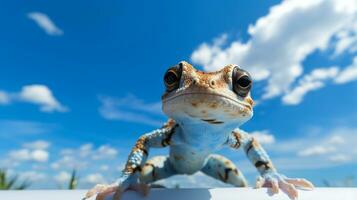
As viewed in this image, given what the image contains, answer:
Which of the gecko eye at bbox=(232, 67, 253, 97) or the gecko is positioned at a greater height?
the gecko eye at bbox=(232, 67, 253, 97)

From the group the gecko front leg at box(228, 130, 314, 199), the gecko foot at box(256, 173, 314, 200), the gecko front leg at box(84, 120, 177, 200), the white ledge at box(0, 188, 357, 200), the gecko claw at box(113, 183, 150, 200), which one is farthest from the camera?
the gecko front leg at box(228, 130, 314, 199)

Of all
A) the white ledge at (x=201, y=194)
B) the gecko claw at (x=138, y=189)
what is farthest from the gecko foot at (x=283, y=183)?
the gecko claw at (x=138, y=189)

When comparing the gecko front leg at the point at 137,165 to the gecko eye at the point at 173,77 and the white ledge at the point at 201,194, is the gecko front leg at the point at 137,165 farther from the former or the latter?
the gecko eye at the point at 173,77

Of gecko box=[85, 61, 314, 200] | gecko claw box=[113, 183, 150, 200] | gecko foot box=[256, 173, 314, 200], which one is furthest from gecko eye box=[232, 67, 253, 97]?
gecko claw box=[113, 183, 150, 200]

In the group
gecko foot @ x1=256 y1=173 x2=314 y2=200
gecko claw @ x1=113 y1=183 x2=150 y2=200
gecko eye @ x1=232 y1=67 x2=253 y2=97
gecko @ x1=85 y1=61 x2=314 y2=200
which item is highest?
gecko eye @ x1=232 y1=67 x2=253 y2=97

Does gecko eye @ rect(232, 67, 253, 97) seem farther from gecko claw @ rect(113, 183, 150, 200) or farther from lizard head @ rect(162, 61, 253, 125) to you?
gecko claw @ rect(113, 183, 150, 200)

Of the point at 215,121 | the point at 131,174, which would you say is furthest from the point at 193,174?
the point at 215,121

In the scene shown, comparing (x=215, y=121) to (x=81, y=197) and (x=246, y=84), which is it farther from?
(x=81, y=197)

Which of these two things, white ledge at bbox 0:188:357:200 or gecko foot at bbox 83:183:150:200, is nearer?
white ledge at bbox 0:188:357:200
